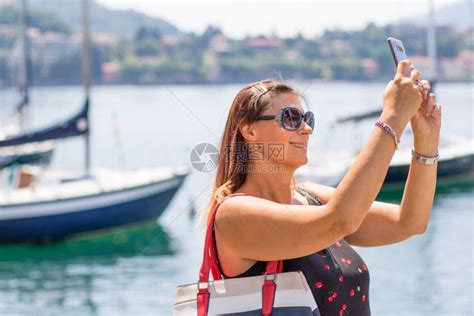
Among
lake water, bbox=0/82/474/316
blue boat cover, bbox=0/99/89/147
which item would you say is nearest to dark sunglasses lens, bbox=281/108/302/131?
lake water, bbox=0/82/474/316

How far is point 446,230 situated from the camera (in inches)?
672

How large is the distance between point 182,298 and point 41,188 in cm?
1458

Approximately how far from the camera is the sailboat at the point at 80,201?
14.8 m

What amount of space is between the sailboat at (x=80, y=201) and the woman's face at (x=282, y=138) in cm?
1299

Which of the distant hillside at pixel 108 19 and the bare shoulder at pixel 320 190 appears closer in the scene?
the bare shoulder at pixel 320 190

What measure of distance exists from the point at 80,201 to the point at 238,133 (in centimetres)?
1312

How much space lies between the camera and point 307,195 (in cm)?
223

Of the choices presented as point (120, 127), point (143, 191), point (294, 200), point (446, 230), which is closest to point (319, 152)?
point (446, 230)

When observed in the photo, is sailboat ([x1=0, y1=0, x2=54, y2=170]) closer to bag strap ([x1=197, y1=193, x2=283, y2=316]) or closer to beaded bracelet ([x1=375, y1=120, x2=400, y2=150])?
bag strap ([x1=197, y1=193, x2=283, y2=316])

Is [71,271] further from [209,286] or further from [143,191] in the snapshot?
[209,286]

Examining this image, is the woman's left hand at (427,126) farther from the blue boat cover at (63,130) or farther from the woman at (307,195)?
the blue boat cover at (63,130)

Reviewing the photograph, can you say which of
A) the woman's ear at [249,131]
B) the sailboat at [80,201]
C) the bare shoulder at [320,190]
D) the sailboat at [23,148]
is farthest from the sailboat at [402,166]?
the woman's ear at [249,131]

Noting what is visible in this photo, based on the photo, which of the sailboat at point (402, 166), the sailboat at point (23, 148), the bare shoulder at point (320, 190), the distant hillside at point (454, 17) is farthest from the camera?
the distant hillside at point (454, 17)

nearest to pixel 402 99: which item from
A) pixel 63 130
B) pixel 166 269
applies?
pixel 166 269
